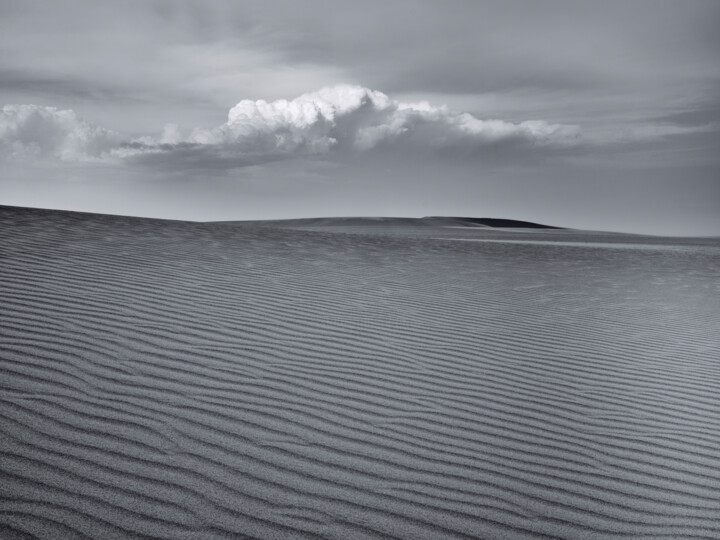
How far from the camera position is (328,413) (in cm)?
383

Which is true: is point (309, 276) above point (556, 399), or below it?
above

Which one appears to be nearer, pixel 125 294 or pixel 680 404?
pixel 680 404

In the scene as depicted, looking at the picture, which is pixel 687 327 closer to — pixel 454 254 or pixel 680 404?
pixel 680 404

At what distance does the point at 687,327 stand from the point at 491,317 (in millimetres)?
2566

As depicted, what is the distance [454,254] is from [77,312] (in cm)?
1212

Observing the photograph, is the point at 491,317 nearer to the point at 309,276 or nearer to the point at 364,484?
the point at 309,276

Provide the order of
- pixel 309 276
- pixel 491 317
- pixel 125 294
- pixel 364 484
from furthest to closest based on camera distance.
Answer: pixel 309 276
pixel 491 317
pixel 125 294
pixel 364 484

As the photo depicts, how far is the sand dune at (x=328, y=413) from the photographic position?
109 inches

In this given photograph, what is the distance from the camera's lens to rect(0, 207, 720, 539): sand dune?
2.77 meters

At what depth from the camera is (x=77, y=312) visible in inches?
204

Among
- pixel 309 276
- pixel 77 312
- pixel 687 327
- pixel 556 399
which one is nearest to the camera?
pixel 556 399

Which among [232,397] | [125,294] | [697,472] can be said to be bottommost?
[697,472]

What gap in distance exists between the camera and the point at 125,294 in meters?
6.09

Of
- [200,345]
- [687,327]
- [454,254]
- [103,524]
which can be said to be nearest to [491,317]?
[687,327]
